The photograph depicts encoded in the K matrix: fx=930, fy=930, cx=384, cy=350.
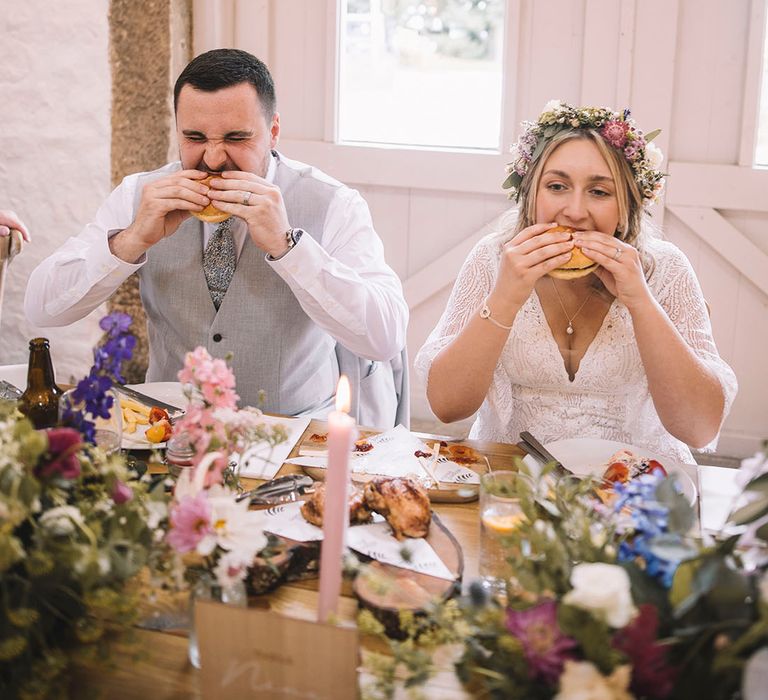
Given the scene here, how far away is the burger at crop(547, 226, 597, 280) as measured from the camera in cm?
209

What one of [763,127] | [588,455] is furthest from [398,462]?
[763,127]

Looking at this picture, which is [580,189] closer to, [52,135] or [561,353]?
[561,353]

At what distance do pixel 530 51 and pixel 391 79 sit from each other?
2.04 ft

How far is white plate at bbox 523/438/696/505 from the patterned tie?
0.99 m

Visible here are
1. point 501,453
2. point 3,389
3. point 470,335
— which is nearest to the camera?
point 501,453

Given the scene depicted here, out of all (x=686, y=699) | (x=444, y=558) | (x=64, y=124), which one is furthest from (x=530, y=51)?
(x=686, y=699)

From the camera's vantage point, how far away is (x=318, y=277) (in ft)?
7.29

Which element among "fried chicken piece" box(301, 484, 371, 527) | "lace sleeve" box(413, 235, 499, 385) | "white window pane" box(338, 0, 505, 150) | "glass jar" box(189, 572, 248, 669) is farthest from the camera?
"white window pane" box(338, 0, 505, 150)

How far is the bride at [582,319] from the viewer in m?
2.07

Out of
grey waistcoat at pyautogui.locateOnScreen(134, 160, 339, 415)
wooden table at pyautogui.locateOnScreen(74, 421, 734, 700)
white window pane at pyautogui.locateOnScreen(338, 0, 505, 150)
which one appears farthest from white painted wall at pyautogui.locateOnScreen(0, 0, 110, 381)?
wooden table at pyautogui.locateOnScreen(74, 421, 734, 700)

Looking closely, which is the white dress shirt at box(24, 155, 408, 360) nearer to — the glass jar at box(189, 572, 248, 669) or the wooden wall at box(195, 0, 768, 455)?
the glass jar at box(189, 572, 248, 669)

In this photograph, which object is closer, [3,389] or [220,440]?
[220,440]

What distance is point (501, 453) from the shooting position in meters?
1.84

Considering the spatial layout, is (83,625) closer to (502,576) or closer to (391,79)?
(502,576)
